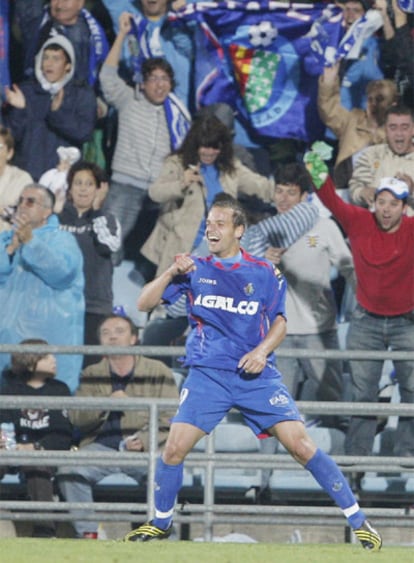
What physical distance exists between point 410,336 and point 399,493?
1.09 m

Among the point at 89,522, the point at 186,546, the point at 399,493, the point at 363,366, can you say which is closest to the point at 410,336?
the point at 363,366

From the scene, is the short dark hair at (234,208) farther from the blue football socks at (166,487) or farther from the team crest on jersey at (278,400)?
the blue football socks at (166,487)

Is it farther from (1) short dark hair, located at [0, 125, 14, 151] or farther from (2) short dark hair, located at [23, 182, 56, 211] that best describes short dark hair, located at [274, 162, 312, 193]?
(1) short dark hair, located at [0, 125, 14, 151]

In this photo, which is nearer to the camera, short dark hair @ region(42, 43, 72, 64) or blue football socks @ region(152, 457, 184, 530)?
blue football socks @ region(152, 457, 184, 530)

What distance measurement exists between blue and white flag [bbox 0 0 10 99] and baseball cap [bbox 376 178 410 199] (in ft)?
10.3

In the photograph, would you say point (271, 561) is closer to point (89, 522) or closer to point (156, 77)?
point (89, 522)

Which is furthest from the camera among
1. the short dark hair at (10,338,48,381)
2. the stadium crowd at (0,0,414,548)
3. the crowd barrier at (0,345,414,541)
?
the stadium crowd at (0,0,414,548)

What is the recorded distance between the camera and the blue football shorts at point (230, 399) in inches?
276

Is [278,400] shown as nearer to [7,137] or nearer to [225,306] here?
[225,306]

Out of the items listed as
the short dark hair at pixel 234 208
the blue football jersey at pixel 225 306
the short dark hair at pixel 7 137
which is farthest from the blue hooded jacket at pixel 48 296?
the short dark hair at pixel 234 208

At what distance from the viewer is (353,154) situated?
10.3 metres

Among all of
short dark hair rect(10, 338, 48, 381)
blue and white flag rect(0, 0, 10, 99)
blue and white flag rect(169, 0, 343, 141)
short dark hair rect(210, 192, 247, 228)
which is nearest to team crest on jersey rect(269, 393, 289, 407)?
short dark hair rect(210, 192, 247, 228)

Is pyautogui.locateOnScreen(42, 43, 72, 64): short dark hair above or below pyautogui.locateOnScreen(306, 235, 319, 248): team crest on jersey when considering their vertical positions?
A: above

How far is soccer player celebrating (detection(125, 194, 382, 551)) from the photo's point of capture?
700 cm
